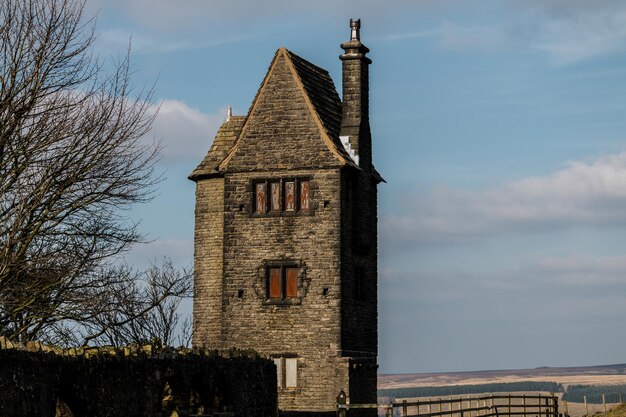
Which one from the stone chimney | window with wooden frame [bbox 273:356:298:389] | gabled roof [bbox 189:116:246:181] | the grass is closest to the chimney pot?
the stone chimney

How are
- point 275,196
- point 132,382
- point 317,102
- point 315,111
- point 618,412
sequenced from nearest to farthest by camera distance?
point 132,382
point 275,196
point 315,111
point 317,102
point 618,412

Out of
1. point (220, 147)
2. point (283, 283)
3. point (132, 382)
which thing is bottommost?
point (132, 382)

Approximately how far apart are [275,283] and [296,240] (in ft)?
6.27

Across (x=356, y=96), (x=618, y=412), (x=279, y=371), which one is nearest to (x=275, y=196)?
(x=356, y=96)

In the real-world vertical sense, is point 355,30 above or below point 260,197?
above

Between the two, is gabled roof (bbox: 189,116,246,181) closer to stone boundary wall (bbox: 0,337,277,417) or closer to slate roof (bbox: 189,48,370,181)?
slate roof (bbox: 189,48,370,181)

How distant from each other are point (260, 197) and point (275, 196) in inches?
25.6

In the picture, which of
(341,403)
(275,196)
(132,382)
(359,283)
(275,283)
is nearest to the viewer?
(132,382)

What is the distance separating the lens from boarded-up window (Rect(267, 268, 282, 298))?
4875cm

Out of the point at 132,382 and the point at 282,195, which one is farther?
the point at 282,195

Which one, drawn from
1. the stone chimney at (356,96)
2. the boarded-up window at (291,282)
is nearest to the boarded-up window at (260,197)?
the boarded-up window at (291,282)

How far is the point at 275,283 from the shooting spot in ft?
160

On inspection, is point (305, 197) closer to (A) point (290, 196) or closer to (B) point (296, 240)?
(A) point (290, 196)

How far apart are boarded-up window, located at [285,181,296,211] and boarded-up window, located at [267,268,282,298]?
2536mm
